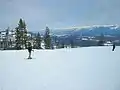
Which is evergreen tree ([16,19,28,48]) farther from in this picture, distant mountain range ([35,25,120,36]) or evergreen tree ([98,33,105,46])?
evergreen tree ([98,33,105,46])

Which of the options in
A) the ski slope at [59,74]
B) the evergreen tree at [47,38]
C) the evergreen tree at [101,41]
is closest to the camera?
the ski slope at [59,74]

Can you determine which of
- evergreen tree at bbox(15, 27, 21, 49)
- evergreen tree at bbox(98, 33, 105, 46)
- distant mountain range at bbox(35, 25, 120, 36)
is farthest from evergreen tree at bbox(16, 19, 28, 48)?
evergreen tree at bbox(98, 33, 105, 46)

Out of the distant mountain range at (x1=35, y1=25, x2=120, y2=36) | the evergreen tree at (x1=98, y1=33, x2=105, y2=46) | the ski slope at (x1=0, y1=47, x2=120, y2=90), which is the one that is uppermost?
the distant mountain range at (x1=35, y1=25, x2=120, y2=36)

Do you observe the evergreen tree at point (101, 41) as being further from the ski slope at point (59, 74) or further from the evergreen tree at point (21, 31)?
the evergreen tree at point (21, 31)

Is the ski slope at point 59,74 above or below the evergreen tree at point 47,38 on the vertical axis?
below

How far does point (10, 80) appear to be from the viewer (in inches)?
117

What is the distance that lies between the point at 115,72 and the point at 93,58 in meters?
0.80

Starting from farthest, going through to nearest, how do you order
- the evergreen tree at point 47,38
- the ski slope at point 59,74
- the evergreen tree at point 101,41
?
the evergreen tree at point 101,41
the evergreen tree at point 47,38
the ski slope at point 59,74

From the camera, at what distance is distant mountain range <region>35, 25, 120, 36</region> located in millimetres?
3291

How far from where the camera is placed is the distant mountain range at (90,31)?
3291 mm

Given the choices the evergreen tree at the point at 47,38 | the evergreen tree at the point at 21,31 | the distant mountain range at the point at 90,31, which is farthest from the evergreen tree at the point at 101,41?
the evergreen tree at the point at 21,31

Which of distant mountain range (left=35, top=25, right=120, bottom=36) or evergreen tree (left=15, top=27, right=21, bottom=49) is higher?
distant mountain range (left=35, top=25, right=120, bottom=36)

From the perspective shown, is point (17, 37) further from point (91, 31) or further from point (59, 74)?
point (91, 31)

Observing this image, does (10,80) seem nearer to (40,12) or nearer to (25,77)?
(25,77)
